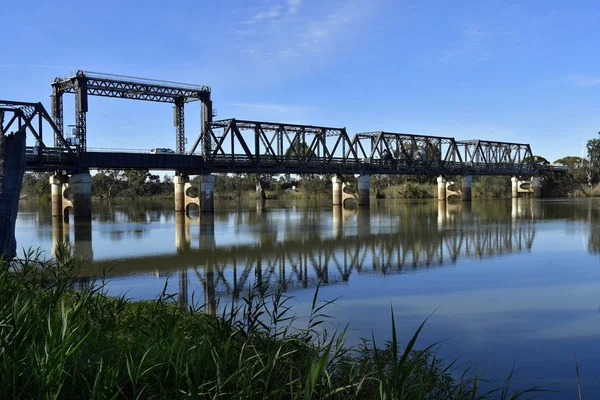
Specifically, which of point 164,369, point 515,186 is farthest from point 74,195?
point 515,186

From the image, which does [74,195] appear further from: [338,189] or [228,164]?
[338,189]

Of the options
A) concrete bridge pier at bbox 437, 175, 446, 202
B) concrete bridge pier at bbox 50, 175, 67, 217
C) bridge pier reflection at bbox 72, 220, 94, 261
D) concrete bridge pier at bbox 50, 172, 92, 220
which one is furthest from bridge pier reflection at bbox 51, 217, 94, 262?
concrete bridge pier at bbox 437, 175, 446, 202

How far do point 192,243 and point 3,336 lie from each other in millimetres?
20566

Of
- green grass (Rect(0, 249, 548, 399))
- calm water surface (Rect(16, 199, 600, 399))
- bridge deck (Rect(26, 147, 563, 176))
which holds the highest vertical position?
bridge deck (Rect(26, 147, 563, 176))

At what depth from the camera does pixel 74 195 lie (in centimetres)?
4416

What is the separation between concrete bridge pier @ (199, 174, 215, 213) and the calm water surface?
795 inches

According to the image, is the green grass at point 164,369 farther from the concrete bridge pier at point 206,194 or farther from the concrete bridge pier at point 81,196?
the concrete bridge pier at point 206,194

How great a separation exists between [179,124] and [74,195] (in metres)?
14.1

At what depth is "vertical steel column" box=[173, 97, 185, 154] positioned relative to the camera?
5438 cm

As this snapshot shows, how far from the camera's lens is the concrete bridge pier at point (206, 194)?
2041 inches

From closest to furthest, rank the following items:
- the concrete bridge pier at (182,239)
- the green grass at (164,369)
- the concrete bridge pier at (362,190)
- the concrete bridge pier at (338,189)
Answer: the green grass at (164,369) < the concrete bridge pier at (182,239) < the concrete bridge pier at (362,190) < the concrete bridge pier at (338,189)

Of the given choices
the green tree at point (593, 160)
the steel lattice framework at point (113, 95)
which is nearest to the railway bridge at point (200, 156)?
the steel lattice framework at point (113, 95)

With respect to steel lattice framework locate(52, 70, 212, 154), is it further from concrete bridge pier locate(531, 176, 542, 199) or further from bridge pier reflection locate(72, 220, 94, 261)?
concrete bridge pier locate(531, 176, 542, 199)

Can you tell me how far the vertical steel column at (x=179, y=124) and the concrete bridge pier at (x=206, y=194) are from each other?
4.39m
